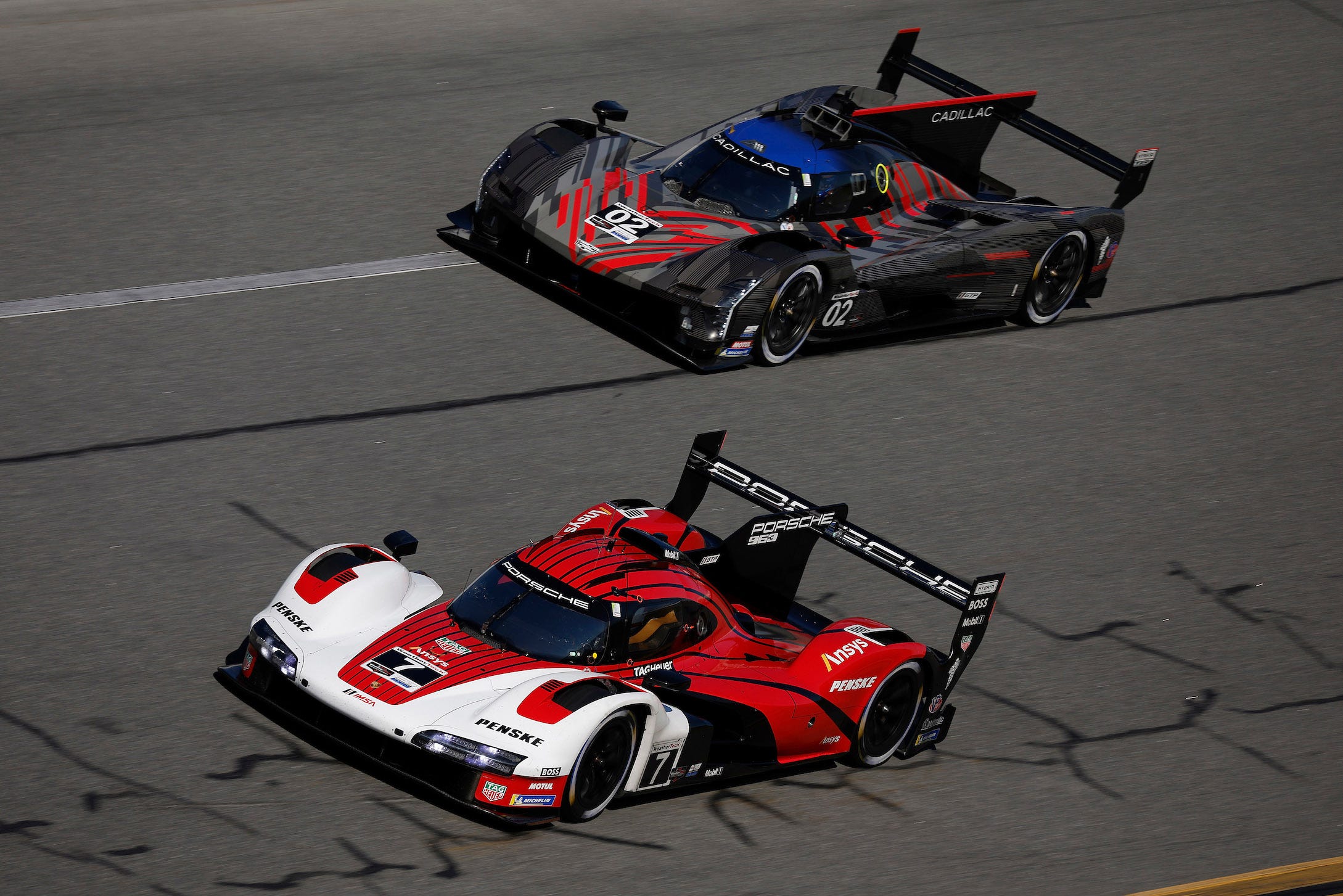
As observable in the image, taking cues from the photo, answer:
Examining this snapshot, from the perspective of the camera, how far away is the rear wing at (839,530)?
26.6 feet

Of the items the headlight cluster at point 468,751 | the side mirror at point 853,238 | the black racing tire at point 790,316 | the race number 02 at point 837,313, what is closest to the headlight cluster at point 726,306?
the black racing tire at point 790,316

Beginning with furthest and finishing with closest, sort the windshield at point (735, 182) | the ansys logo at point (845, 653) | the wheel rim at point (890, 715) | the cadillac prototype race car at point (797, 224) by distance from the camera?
1. the windshield at point (735, 182)
2. the cadillac prototype race car at point (797, 224)
3. the wheel rim at point (890, 715)
4. the ansys logo at point (845, 653)

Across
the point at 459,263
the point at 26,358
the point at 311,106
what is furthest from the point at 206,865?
the point at 311,106

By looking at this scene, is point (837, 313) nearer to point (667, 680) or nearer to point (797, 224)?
point (797, 224)

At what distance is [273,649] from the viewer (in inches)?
291

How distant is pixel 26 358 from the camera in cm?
1141

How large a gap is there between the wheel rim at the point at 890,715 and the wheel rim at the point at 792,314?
405 cm

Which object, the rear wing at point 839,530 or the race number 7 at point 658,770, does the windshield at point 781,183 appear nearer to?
the rear wing at point 839,530

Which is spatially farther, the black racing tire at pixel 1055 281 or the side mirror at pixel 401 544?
the black racing tire at pixel 1055 281

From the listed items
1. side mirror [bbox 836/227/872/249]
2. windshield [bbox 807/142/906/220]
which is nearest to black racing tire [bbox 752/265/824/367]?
side mirror [bbox 836/227/872/249]

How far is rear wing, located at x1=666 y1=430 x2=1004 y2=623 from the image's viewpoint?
812 cm

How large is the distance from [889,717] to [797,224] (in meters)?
5.09

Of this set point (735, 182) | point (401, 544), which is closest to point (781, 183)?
point (735, 182)

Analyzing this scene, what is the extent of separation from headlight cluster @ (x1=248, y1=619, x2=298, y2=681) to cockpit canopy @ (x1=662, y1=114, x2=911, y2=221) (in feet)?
Answer: 19.2
